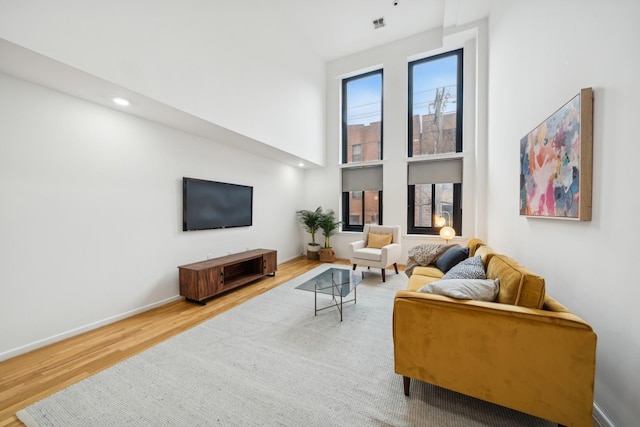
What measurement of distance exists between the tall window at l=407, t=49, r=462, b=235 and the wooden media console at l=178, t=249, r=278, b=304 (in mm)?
3173

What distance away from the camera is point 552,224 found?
2.02 meters

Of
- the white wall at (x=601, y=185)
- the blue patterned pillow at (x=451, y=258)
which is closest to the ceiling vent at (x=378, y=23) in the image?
the white wall at (x=601, y=185)

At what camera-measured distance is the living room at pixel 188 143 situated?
1.43 m

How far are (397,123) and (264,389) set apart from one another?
5094 mm

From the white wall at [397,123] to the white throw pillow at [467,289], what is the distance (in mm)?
3322

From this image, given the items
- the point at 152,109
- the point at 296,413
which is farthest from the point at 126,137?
the point at 296,413

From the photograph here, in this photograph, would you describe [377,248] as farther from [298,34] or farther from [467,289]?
[298,34]

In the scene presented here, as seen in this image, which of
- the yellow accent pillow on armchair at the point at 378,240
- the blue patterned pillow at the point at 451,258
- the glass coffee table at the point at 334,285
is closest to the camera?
the glass coffee table at the point at 334,285

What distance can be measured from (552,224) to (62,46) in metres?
4.04

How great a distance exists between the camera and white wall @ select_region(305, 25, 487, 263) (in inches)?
179

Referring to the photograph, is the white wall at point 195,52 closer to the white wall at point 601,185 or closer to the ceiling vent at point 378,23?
the ceiling vent at point 378,23

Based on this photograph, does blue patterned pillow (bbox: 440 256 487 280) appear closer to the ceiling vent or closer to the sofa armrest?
the sofa armrest

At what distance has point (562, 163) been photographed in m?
1.83

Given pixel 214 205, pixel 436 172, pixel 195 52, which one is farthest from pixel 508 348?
pixel 436 172
